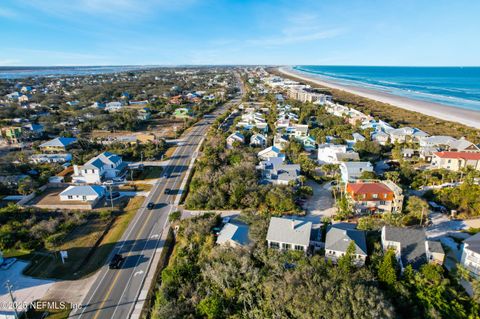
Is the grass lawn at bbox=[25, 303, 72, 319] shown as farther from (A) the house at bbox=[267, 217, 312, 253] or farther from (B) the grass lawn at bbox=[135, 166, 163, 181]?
(B) the grass lawn at bbox=[135, 166, 163, 181]

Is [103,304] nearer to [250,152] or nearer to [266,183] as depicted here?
[266,183]

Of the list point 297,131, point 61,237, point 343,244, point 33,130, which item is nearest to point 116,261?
point 61,237

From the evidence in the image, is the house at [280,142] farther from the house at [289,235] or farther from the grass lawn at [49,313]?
the grass lawn at [49,313]

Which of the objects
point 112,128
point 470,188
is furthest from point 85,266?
point 112,128

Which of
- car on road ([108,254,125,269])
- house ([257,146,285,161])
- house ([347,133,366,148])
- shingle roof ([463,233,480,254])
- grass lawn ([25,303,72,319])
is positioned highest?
house ([347,133,366,148])

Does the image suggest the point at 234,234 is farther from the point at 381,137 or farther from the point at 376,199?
the point at 381,137

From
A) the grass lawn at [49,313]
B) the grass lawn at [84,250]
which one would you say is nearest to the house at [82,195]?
the grass lawn at [84,250]

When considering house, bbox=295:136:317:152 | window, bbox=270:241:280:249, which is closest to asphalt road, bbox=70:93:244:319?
window, bbox=270:241:280:249
